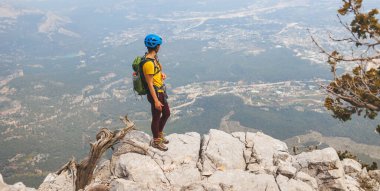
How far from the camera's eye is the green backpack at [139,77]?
42.1ft

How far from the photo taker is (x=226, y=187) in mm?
12523

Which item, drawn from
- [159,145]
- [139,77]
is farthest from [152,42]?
[159,145]

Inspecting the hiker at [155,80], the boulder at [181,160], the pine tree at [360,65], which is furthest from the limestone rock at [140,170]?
the pine tree at [360,65]

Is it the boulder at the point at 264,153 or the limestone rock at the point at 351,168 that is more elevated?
the boulder at the point at 264,153

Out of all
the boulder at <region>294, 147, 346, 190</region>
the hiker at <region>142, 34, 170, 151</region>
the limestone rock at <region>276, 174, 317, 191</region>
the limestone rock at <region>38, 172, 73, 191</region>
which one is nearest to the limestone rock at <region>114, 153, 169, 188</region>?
the hiker at <region>142, 34, 170, 151</region>

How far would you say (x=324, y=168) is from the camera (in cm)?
1539

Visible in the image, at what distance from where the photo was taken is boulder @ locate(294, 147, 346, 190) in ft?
48.1

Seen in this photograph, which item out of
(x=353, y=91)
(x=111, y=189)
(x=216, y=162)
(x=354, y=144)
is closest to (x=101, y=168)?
(x=111, y=189)

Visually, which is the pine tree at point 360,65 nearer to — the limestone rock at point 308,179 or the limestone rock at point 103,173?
the limestone rock at point 308,179

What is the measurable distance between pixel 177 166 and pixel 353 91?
34.8 feet

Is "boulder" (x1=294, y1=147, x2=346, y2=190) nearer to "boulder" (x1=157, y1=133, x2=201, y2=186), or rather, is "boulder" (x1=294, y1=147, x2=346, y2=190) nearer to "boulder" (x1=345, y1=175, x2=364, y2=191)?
"boulder" (x1=345, y1=175, x2=364, y2=191)

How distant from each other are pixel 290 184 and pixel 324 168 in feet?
9.97

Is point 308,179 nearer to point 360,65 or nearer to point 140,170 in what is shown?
point 140,170

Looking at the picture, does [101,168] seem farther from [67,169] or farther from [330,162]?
[330,162]
